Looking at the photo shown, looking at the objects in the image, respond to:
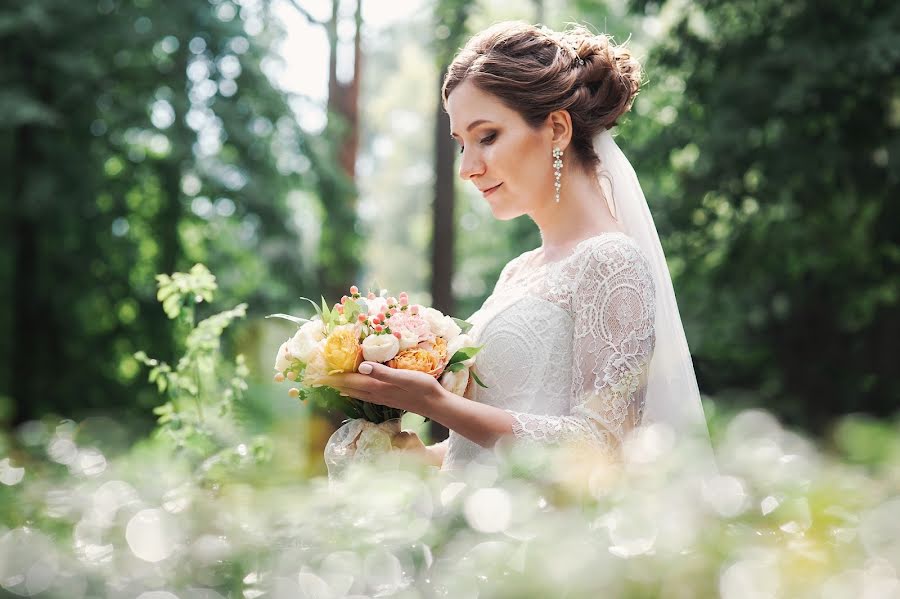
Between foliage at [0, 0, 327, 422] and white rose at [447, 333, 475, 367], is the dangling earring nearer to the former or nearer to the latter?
white rose at [447, 333, 475, 367]

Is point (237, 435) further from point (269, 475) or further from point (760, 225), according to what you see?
point (760, 225)

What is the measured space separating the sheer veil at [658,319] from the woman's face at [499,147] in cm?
30

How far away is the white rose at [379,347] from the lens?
2.63m

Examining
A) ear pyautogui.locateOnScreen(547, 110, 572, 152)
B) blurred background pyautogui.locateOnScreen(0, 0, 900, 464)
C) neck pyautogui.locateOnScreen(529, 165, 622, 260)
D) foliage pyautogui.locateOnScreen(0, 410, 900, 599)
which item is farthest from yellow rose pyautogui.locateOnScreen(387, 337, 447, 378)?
blurred background pyautogui.locateOnScreen(0, 0, 900, 464)

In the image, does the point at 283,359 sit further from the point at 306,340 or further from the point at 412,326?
the point at 412,326

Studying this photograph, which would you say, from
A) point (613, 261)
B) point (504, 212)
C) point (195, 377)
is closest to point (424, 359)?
point (613, 261)

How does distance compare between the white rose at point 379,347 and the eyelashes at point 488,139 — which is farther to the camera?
the eyelashes at point 488,139

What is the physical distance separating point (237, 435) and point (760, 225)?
8.15 meters

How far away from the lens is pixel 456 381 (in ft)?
9.25

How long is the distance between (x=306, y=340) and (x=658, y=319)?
3.88 feet

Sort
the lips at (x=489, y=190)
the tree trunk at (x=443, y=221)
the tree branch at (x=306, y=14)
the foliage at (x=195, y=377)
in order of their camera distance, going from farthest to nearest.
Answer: the tree trunk at (x=443, y=221)
the tree branch at (x=306, y=14)
the foliage at (x=195, y=377)
the lips at (x=489, y=190)

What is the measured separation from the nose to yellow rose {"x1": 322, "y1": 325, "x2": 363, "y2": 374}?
73cm

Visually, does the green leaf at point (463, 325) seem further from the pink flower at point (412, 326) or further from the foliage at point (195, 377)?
the foliage at point (195, 377)

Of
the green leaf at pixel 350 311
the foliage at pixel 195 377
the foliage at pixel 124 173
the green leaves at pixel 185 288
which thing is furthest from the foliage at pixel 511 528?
the foliage at pixel 124 173
